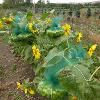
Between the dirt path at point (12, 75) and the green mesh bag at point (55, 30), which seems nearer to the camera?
the green mesh bag at point (55, 30)

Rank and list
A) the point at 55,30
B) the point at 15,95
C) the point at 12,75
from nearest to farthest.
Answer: the point at 55,30
the point at 15,95
the point at 12,75

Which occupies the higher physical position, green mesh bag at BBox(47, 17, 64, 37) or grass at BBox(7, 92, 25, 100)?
green mesh bag at BBox(47, 17, 64, 37)

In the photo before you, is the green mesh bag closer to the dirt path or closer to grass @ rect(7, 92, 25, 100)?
the dirt path

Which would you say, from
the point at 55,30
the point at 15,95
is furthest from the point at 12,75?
the point at 55,30

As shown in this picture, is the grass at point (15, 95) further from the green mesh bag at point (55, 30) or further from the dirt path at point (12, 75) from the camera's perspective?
the green mesh bag at point (55, 30)

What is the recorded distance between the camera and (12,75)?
561cm

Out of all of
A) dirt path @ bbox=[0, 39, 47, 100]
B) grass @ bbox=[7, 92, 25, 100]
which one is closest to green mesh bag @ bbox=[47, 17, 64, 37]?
dirt path @ bbox=[0, 39, 47, 100]

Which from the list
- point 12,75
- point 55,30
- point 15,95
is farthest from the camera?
point 12,75

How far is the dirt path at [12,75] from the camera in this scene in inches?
186

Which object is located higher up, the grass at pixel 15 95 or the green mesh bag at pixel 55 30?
the green mesh bag at pixel 55 30

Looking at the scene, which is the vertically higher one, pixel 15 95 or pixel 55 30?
pixel 55 30

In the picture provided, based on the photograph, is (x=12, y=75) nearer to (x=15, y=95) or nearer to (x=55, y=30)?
(x=15, y=95)

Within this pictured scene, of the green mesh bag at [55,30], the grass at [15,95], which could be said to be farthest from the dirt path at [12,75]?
the green mesh bag at [55,30]

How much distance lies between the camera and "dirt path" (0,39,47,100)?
186 inches
